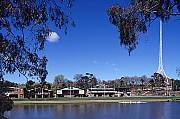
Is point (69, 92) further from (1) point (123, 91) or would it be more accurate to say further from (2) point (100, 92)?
(1) point (123, 91)

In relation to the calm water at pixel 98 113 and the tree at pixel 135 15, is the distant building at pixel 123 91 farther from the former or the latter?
the tree at pixel 135 15

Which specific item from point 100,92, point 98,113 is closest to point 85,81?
point 100,92

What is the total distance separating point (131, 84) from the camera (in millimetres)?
125125

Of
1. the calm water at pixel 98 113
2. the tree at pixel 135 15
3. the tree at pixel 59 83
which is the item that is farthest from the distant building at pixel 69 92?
the tree at pixel 135 15

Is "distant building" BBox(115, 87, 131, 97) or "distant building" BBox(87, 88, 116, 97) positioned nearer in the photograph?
"distant building" BBox(87, 88, 116, 97)

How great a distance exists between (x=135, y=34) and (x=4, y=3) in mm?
4717

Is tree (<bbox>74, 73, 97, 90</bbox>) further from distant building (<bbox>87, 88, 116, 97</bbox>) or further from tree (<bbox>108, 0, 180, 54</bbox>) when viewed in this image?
tree (<bbox>108, 0, 180, 54</bbox>)

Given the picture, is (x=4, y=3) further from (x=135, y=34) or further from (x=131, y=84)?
(x=131, y=84)

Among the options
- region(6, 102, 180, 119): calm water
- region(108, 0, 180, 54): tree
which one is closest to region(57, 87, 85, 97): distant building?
region(6, 102, 180, 119): calm water

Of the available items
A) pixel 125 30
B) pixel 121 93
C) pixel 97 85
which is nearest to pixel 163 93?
pixel 121 93

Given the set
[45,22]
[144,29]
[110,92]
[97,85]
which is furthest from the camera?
[97,85]

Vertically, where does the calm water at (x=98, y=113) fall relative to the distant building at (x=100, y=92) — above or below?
below

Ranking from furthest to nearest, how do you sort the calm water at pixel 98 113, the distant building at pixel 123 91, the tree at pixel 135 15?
the distant building at pixel 123 91 < the calm water at pixel 98 113 < the tree at pixel 135 15

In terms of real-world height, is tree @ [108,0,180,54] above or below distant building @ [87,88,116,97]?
above
